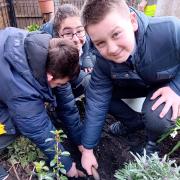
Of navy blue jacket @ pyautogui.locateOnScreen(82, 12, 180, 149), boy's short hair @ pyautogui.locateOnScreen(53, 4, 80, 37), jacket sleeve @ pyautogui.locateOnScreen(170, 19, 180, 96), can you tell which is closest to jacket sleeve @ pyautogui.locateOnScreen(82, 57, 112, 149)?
navy blue jacket @ pyautogui.locateOnScreen(82, 12, 180, 149)

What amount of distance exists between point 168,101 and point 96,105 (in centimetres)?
44

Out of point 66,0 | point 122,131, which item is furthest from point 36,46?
point 66,0

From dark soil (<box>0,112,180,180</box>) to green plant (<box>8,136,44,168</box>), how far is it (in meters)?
0.04

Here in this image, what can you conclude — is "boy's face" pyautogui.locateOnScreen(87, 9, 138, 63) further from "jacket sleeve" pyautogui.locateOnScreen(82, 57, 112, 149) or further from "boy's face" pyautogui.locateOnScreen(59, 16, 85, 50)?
"boy's face" pyautogui.locateOnScreen(59, 16, 85, 50)

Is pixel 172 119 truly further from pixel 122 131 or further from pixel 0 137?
pixel 0 137

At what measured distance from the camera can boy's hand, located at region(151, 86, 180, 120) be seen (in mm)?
1796

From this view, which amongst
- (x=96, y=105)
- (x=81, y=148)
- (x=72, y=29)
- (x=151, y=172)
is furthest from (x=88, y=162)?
(x=72, y=29)

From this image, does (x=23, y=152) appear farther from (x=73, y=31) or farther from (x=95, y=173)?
(x=73, y=31)

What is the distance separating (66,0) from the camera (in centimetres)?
649

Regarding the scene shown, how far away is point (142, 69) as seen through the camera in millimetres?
1828

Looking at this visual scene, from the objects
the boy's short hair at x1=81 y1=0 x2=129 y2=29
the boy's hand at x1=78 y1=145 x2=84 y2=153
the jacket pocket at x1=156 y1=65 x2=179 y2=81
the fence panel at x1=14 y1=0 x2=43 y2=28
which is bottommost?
the fence panel at x1=14 y1=0 x2=43 y2=28

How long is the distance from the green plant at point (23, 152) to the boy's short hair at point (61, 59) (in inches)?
21.9

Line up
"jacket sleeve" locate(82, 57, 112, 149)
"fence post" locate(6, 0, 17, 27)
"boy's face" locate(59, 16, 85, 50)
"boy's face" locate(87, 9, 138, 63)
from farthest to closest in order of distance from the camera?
1. "fence post" locate(6, 0, 17, 27)
2. "boy's face" locate(59, 16, 85, 50)
3. "jacket sleeve" locate(82, 57, 112, 149)
4. "boy's face" locate(87, 9, 138, 63)

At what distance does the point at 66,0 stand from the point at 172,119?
204 inches
